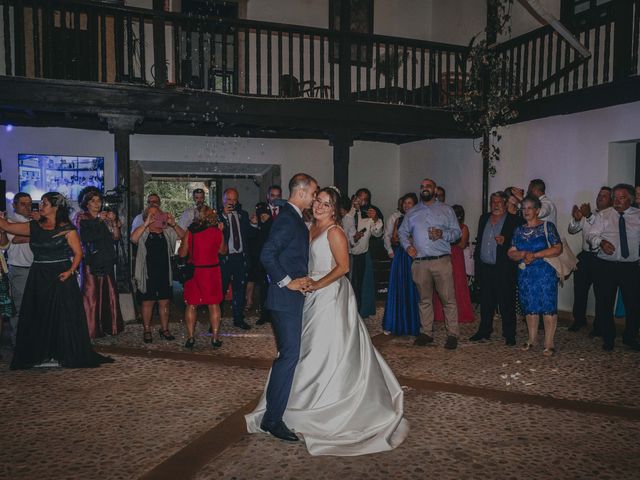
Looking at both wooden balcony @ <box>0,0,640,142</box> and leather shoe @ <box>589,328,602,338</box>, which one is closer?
leather shoe @ <box>589,328,602,338</box>

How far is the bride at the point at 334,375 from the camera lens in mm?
3760

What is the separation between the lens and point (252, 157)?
468 inches

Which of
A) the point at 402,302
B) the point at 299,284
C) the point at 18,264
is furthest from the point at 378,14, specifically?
the point at 299,284

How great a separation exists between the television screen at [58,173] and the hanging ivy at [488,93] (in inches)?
258

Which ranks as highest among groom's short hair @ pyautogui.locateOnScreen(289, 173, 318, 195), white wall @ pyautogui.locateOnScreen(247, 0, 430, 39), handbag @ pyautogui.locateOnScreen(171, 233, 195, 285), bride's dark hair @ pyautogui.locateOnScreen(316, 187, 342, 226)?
white wall @ pyautogui.locateOnScreen(247, 0, 430, 39)

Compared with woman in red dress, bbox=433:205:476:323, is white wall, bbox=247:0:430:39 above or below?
above

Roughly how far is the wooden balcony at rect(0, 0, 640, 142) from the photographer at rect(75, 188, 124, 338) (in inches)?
78.0

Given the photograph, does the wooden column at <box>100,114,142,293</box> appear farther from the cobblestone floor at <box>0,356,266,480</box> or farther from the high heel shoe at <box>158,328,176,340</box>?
the cobblestone floor at <box>0,356,266,480</box>

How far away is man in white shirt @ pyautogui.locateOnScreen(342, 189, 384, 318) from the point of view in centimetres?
818

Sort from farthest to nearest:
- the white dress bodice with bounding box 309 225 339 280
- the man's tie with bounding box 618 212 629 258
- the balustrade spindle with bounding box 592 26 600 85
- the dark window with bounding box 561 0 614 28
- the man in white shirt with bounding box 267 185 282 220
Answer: the dark window with bounding box 561 0 614 28
the balustrade spindle with bounding box 592 26 600 85
the man in white shirt with bounding box 267 185 282 220
the man's tie with bounding box 618 212 629 258
the white dress bodice with bounding box 309 225 339 280

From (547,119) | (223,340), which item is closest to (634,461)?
(223,340)

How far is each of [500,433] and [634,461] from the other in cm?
80

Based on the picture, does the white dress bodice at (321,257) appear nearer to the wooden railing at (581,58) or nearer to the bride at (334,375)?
the bride at (334,375)

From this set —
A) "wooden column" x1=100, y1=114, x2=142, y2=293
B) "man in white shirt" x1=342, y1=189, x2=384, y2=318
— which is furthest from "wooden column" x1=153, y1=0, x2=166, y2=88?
"man in white shirt" x1=342, y1=189, x2=384, y2=318
